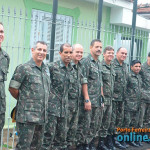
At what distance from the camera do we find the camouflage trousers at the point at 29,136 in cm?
375

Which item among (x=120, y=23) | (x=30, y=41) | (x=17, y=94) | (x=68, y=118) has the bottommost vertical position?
(x=68, y=118)

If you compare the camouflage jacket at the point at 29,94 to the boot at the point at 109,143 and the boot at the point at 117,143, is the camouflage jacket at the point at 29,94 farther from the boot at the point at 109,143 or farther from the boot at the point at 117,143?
the boot at the point at 117,143

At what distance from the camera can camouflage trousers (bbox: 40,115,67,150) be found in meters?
4.24

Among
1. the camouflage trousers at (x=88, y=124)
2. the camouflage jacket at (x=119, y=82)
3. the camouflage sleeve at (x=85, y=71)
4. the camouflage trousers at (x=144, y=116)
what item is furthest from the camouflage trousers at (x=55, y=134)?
the camouflage trousers at (x=144, y=116)

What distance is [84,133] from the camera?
4809 millimetres

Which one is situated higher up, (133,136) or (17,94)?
(17,94)

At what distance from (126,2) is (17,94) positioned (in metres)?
6.19

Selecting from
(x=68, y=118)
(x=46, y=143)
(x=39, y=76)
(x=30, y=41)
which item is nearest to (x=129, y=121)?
(x=68, y=118)

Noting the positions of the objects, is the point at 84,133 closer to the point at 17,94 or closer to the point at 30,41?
the point at 17,94

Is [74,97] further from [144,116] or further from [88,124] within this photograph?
[144,116]

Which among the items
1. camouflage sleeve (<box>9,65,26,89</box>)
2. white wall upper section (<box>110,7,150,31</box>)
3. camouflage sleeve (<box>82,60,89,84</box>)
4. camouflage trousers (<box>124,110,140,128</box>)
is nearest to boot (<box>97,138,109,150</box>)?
camouflage trousers (<box>124,110,140,128</box>)

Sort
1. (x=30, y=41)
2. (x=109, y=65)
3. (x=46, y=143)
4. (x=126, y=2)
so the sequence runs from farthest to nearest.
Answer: (x=126, y=2) < (x=30, y=41) < (x=109, y=65) < (x=46, y=143)

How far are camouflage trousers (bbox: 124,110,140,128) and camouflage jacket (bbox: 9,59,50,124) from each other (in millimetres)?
2263

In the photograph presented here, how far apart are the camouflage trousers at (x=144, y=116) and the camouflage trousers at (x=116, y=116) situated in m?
0.61
